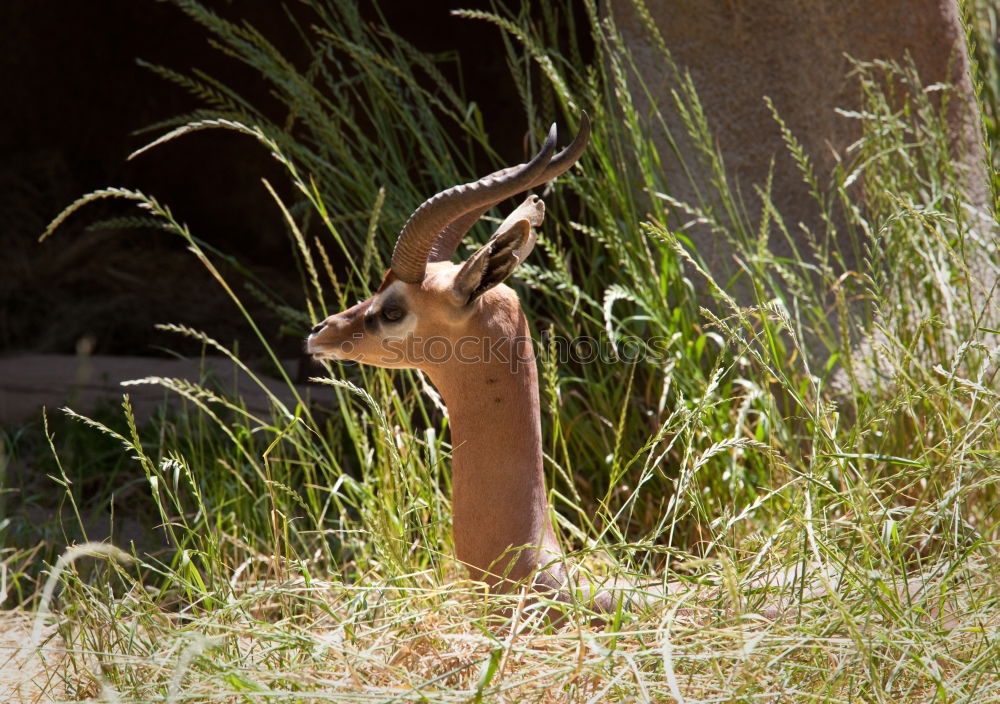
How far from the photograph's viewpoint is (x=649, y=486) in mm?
2736

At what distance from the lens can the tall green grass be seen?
4.89 ft

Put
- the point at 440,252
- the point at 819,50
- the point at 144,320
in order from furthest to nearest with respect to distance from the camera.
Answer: the point at 144,320 → the point at 819,50 → the point at 440,252

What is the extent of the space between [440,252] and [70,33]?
5.35 m

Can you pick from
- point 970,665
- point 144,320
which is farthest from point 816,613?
point 144,320

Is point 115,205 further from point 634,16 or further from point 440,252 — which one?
point 440,252

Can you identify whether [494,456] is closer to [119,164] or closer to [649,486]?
[649,486]

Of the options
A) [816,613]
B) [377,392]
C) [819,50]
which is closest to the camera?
[816,613]

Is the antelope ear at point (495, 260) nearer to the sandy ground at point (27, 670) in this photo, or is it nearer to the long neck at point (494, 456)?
the long neck at point (494, 456)

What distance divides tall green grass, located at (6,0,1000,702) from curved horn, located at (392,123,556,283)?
0.23 m

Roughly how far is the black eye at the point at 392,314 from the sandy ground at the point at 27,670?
790mm

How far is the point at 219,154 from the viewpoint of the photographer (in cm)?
671

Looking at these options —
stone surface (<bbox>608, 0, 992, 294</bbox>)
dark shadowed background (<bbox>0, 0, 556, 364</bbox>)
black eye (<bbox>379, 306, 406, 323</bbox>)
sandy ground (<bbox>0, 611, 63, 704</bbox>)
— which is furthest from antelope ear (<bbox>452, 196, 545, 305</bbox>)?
dark shadowed background (<bbox>0, 0, 556, 364</bbox>)

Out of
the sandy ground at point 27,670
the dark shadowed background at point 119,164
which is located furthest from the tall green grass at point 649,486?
the dark shadowed background at point 119,164

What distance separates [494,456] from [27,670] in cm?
96
